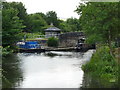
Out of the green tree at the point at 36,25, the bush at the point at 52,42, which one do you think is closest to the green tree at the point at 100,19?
the bush at the point at 52,42

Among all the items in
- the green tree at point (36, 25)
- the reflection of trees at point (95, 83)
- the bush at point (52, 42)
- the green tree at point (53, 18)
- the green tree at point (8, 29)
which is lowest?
the reflection of trees at point (95, 83)

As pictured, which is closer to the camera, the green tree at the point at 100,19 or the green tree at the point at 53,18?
the green tree at the point at 100,19

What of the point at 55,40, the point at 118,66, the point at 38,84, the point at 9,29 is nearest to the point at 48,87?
the point at 38,84

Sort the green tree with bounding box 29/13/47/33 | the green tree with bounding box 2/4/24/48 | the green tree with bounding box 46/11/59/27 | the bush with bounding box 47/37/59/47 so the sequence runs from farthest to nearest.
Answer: the green tree with bounding box 46/11/59/27 → the green tree with bounding box 29/13/47/33 → the bush with bounding box 47/37/59/47 → the green tree with bounding box 2/4/24/48

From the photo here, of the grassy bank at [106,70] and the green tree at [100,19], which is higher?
the green tree at [100,19]

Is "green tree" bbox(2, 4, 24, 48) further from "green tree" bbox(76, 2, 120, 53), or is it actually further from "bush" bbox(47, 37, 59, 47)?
"bush" bbox(47, 37, 59, 47)

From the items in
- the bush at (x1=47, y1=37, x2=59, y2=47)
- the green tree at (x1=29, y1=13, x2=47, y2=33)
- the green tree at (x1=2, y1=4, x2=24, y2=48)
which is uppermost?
the green tree at (x1=29, y1=13, x2=47, y2=33)

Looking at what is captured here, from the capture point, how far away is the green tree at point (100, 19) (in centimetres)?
1372

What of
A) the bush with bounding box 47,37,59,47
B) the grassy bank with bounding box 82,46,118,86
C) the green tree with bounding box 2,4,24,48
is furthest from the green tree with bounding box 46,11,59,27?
the grassy bank with bounding box 82,46,118,86

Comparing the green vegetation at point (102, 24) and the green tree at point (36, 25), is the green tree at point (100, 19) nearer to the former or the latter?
the green vegetation at point (102, 24)

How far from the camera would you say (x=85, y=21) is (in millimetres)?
15336

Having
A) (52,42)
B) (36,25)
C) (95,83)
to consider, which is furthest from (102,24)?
(36,25)

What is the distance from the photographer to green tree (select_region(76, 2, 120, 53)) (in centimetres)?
1372

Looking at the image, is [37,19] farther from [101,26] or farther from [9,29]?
[101,26]
